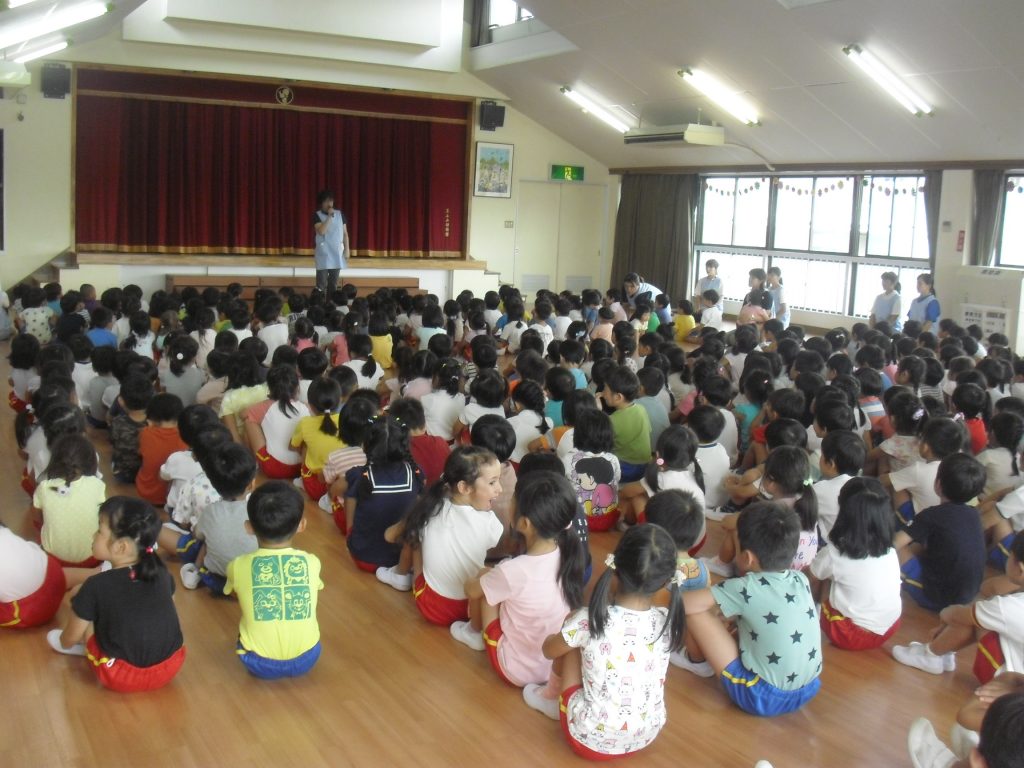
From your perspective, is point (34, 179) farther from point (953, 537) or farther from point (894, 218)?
point (953, 537)

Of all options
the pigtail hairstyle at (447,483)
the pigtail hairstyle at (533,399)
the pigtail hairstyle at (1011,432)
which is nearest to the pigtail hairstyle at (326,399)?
the pigtail hairstyle at (533,399)

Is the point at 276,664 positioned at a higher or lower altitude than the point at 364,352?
lower

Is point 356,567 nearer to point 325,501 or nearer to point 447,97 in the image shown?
point 325,501

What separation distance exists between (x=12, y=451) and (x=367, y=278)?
6931 mm

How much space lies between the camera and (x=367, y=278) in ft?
39.4

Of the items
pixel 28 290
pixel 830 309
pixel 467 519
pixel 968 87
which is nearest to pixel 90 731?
pixel 467 519

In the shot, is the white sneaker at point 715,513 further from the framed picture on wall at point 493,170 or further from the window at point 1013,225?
the framed picture on wall at point 493,170

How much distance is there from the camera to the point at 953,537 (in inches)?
134

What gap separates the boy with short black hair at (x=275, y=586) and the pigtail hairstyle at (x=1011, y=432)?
9.79ft

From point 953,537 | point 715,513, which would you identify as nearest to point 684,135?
point 715,513

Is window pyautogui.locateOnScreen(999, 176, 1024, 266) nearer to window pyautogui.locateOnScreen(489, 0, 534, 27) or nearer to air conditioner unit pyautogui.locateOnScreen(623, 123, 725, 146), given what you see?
air conditioner unit pyautogui.locateOnScreen(623, 123, 725, 146)

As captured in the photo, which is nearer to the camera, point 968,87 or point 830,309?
point 968,87

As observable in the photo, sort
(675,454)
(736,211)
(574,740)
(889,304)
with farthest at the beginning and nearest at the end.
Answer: (736,211), (889,304), (675,454), (574,740)

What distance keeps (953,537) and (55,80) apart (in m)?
10.1
